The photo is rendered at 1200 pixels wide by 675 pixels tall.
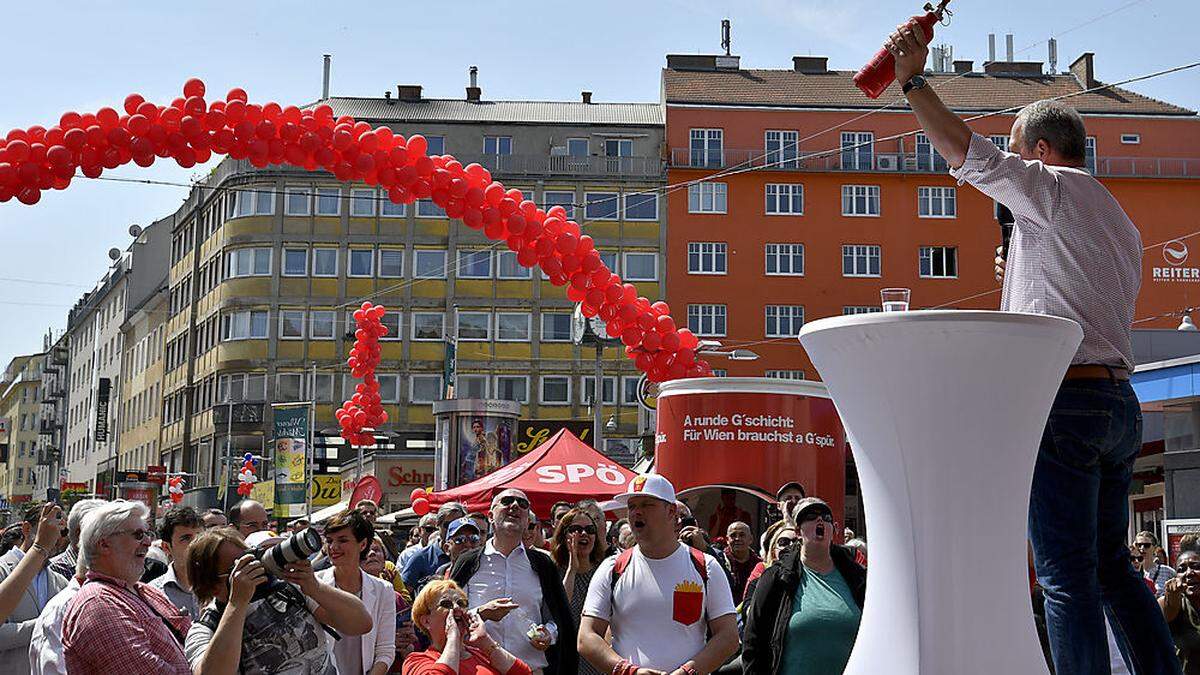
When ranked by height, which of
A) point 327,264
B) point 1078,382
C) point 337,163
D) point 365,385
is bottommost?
point 1078,382

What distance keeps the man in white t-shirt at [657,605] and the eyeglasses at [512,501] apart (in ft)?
3.89

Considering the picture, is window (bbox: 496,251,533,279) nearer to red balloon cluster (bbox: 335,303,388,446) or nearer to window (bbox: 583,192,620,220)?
window (bbox: 583,192,620,220)

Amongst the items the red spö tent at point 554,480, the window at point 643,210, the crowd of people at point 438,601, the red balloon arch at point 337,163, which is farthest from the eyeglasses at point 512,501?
the window at point 643,210

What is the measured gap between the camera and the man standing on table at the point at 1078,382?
3.49m

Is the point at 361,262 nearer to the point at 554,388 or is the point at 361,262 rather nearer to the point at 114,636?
the point at 554,388

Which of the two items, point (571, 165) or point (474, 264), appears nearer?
point (571, 165)

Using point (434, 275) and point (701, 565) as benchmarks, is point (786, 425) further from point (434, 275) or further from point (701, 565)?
point (434, 275)

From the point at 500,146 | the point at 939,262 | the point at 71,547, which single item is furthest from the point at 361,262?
the point at 71,547

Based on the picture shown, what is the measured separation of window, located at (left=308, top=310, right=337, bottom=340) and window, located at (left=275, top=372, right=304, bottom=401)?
189 cm

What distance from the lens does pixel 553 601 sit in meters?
7.80

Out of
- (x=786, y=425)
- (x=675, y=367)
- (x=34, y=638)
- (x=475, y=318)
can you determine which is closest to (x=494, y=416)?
(x=675, y=367)

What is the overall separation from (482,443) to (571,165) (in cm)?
3603

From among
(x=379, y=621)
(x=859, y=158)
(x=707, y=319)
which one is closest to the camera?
(x=379, y=621)

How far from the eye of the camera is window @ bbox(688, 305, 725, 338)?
2421 inches
